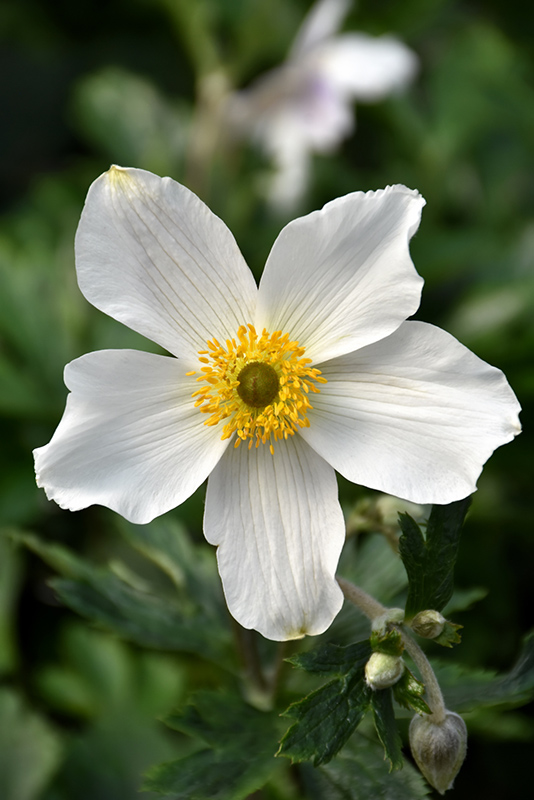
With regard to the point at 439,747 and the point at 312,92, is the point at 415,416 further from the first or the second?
the point at 312,92

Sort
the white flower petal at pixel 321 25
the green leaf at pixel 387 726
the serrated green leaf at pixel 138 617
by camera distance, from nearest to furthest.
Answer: the green leaf at pixel 387 726 → the serrated green leaf at pixel 138 617 → the white flower petal at pixel 321 25

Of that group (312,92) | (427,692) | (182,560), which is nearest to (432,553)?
(427,692)

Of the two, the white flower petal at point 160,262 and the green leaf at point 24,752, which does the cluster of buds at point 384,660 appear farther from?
the green leaf at point 24,752

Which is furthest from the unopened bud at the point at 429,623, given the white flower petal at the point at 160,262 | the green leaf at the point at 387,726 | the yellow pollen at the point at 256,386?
the white flower petal at the point at 160,262

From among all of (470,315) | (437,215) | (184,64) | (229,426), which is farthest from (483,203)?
(229,426)

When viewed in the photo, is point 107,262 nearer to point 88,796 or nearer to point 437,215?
point 88,796

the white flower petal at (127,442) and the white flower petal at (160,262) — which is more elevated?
the white flower petal at (160,262)

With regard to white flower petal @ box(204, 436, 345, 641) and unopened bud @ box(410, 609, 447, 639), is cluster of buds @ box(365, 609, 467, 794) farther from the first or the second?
white flower petal @ box(204, 436, 345, 641)
